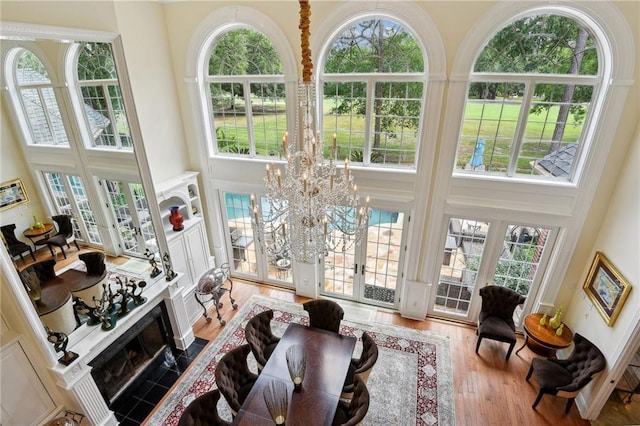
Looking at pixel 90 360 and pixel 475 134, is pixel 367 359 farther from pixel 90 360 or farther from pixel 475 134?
pixel 475 134

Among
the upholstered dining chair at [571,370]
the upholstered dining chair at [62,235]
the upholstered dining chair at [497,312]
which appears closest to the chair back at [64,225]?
the upholstered dining chair at [62,235]

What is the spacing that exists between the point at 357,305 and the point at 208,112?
467cm

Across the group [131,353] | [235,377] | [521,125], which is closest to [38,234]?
[131,353]

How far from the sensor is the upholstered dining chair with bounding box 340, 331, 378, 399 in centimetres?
389

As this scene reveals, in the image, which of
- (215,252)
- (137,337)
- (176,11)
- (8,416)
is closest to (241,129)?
(176,11)

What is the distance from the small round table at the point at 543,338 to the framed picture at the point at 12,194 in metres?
6.71

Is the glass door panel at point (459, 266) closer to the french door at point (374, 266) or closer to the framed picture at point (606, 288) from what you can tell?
the french door at point (374, 266)

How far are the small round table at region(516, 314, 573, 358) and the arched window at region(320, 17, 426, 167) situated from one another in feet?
10.3

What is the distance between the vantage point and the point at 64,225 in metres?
3.63

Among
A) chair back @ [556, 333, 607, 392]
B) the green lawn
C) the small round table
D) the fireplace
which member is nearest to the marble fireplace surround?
the fireplace

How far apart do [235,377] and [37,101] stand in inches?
146

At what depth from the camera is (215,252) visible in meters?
6.97

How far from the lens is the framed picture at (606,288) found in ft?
13.2

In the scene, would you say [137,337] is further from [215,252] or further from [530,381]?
[530,381]
